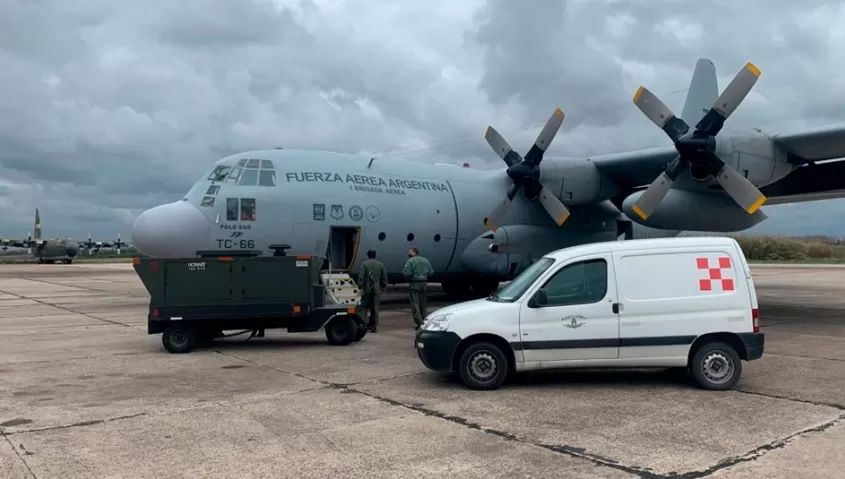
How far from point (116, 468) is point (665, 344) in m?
5.60

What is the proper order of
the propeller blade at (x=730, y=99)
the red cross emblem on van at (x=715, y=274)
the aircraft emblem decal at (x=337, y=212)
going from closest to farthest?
the red cross emblem on van at (x=715, y=274) < the propeller blade at (x=730, y=99) < the aircraft emblem decal at (x=337, y=212)

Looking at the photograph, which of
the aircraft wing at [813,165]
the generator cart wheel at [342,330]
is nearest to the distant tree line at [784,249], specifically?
the aircraft wing at [813,165]

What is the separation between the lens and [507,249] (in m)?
17.9

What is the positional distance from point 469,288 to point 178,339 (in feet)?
39.8

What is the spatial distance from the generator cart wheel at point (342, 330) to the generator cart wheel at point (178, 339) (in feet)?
7.38

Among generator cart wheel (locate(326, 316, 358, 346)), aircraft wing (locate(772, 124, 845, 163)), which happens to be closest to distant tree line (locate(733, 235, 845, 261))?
aircraft wing (locate(772, 124, 845, 163))

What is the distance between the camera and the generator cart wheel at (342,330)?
1102 centimetres

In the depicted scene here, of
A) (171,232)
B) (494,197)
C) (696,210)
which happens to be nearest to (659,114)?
(696,210)

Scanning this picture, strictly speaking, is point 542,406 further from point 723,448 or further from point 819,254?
point 819,254

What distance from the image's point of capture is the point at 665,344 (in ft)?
24.0

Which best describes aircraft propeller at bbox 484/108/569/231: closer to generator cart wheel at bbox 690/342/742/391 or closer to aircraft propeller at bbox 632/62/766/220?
aircraft propeller at bbox 632/62/766/220

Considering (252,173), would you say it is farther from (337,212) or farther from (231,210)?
(337,212)

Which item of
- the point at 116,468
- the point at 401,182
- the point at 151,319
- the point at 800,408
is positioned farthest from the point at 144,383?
the point at 401,182

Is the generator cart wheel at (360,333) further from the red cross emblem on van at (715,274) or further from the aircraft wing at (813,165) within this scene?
the aircraft wing at (813,165)
